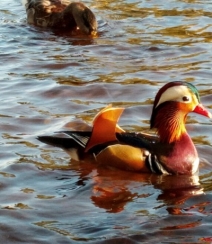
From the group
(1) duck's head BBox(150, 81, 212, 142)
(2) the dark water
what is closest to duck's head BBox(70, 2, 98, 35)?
(2) the dark water

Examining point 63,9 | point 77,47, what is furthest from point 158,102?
point 63,9

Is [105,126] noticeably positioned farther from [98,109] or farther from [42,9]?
[42,9]

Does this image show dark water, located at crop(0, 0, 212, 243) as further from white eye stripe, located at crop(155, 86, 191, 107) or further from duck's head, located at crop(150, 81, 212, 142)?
white eye stripe, located at crop(155, 86, 191, 107)

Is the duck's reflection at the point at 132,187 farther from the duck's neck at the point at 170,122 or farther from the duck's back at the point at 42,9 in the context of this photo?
the duck's back at the point at 42,9

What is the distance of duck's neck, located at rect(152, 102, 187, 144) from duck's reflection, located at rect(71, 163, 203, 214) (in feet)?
1.13

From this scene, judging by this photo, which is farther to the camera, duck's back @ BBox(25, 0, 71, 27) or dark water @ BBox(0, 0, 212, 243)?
duck's back @ BBox(25, 0, 71, 27)

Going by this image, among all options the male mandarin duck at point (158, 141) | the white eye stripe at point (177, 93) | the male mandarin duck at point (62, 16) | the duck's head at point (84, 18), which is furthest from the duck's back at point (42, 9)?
the white eye stripe at point (177, 93)

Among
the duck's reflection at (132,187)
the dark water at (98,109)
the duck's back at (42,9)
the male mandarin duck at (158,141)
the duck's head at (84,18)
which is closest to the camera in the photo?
the dark water at (98,109)

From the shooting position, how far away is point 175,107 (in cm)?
725

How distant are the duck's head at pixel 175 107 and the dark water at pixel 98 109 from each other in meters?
0.42

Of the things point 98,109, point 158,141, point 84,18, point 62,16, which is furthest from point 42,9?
point 158,141

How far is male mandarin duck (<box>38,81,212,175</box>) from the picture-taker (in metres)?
7.14

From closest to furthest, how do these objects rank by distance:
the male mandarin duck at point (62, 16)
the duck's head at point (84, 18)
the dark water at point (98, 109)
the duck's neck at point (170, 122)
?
the dark water at point (98, 109) → the duck's neck at point (170, 122) → the duck's head at point (84, 18) → the male mandarin duck at point (62, 16)

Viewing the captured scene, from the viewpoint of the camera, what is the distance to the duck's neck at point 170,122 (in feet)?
23.8
